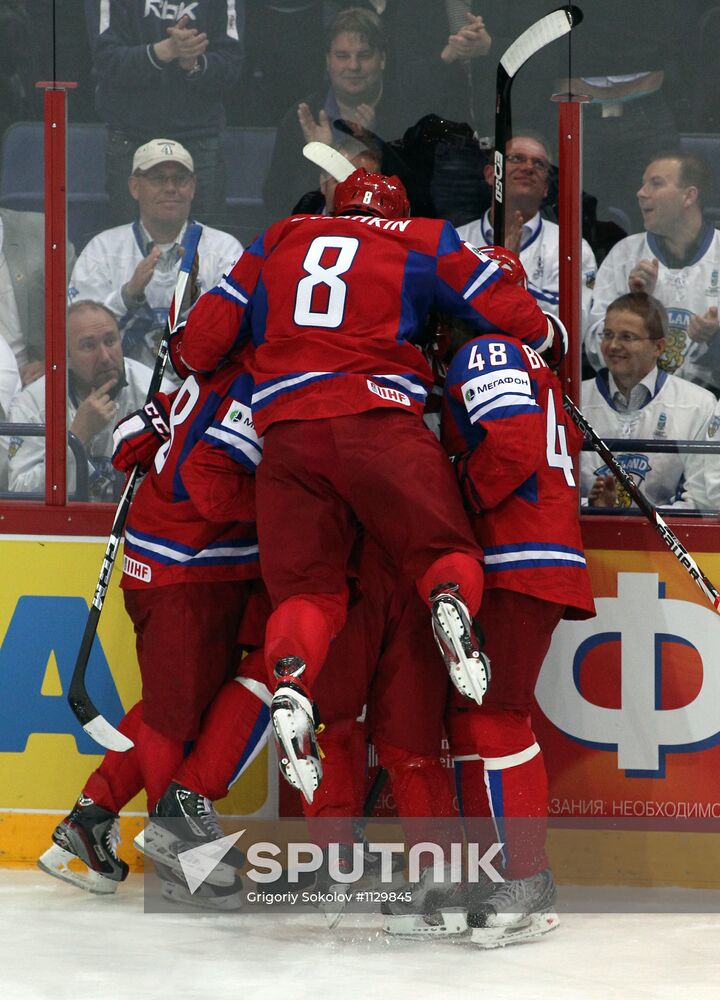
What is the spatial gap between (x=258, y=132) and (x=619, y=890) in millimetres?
1798

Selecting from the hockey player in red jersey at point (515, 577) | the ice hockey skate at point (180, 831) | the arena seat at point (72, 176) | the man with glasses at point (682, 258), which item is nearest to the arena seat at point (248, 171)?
the arena seat at point (72, 176)

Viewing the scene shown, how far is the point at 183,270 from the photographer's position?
10.2 ft

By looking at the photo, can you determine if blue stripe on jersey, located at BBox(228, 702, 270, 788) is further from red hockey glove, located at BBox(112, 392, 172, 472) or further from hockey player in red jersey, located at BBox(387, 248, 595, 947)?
red hockey glove, located at BBox(112, 392, 172, 472)

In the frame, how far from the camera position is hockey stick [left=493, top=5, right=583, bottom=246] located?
2.96 meters

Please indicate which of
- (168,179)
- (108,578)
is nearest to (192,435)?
(108,578)

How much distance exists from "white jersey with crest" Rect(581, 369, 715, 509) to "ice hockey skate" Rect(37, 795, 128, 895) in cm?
121

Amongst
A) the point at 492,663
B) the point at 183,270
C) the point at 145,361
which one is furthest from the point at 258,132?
the point at 492,663

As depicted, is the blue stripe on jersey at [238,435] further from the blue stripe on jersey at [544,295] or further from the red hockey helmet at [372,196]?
the blue stripe on jersey at [544,295]

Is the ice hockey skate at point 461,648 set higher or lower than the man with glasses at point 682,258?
lower

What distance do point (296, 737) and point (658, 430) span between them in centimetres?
116

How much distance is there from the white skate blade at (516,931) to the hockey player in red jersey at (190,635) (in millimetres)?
516

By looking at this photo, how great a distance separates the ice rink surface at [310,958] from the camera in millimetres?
2367

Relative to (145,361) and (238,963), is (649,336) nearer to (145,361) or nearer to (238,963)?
(145,361)

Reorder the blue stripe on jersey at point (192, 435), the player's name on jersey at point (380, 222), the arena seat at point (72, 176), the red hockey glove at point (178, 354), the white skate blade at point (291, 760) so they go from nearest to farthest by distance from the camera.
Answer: the white skate blade at point (291, 760) < the player's name on jersey at point (380, 222) < the blue stripe on jersey at point (192, 435) < the red hockey glove at point (178, 354) < the arena seat at point (72, 176)
